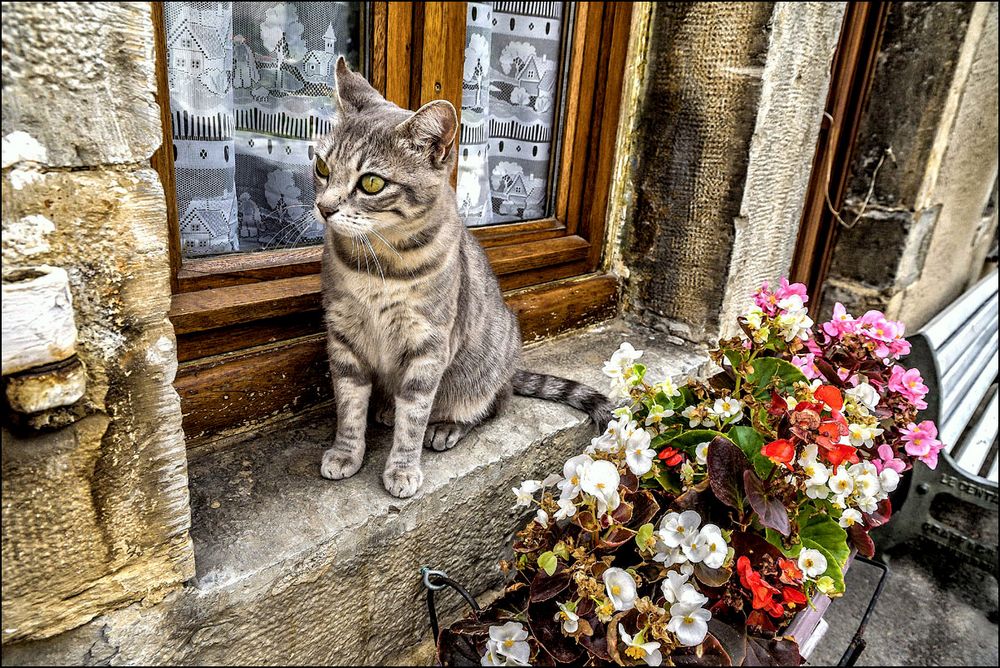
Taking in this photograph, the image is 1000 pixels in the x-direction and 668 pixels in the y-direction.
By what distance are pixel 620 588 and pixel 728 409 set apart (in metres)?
0.43

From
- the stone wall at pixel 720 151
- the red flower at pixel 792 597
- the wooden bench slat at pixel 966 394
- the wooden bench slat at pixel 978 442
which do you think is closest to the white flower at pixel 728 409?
the red flower at pixel 792 597

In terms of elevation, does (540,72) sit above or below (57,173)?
above

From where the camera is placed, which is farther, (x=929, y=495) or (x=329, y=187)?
(x=929, y=495)

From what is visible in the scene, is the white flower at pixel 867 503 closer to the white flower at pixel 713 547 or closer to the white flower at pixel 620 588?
the white flower at pixel 713 547

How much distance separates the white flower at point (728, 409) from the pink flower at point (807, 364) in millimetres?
207

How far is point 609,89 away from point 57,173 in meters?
1.78

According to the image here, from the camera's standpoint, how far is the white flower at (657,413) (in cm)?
132

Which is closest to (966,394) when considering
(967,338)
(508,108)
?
(967,338)

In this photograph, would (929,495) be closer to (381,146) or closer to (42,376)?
(381,146)

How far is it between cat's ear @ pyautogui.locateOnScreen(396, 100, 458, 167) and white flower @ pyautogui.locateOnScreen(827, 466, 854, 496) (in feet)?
3.25

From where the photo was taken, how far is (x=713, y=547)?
108cm

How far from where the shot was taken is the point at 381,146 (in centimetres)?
134

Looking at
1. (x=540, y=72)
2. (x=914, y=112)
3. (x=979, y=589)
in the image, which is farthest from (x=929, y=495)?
(x=540, y=72)

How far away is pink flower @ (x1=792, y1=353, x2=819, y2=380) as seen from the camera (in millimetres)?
1434
